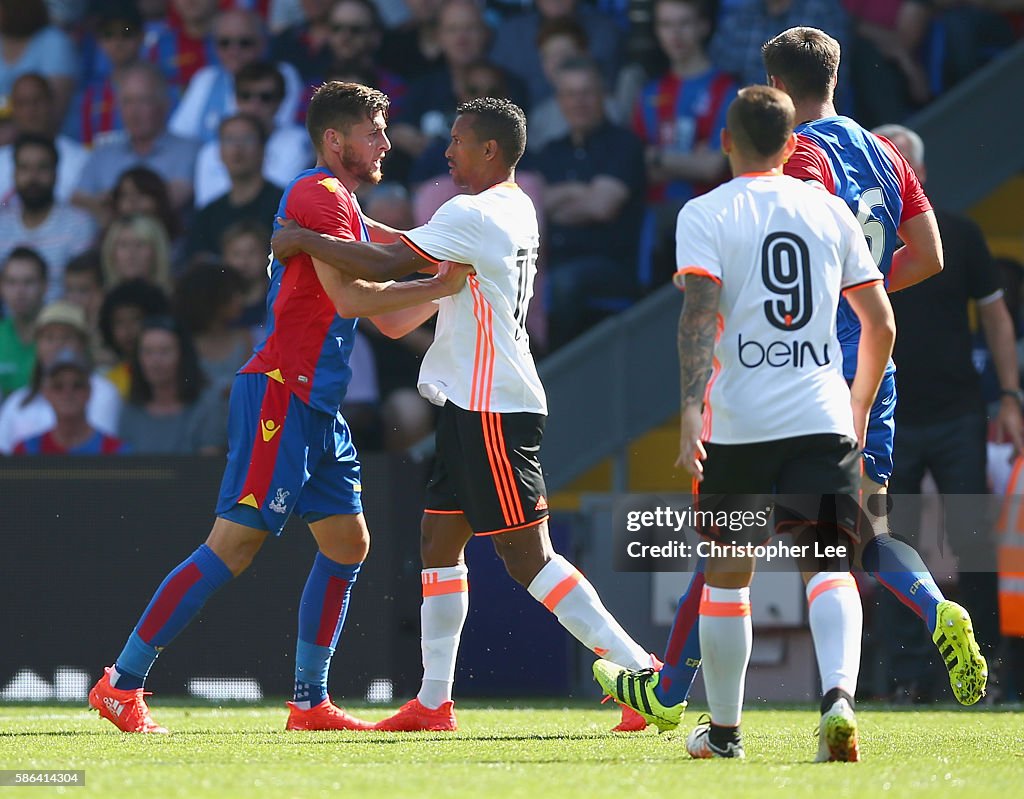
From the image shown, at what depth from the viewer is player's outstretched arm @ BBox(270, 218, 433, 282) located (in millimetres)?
5664

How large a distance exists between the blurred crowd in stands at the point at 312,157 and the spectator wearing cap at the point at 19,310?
0.01 m

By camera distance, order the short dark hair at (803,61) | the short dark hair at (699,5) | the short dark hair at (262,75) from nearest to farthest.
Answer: the short dark hair at (803,61)
the short dark hair at (699,5)
the short dark hair at (262,75)

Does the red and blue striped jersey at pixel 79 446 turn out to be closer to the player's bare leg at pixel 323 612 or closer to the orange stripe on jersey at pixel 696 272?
the player's bare leg at pixel 323 612

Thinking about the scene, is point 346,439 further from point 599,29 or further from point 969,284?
point 599,29

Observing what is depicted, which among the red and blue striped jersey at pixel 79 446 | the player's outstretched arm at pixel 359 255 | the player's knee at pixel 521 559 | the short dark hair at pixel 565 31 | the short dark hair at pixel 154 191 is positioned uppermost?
the short dark hair at pixel 565 31

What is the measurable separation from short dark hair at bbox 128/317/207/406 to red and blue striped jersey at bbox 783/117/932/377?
546 cm

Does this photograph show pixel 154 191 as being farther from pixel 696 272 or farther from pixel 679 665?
pixel 696 272

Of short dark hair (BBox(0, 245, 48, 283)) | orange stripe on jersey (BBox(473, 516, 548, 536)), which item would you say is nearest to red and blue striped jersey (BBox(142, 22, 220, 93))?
short dark hair (BBox(0, 245, 48, 283))

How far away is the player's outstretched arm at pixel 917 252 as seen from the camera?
19.2 ft

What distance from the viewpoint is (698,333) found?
4559 mm

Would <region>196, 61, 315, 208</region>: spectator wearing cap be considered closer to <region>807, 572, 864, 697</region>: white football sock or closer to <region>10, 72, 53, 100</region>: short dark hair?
<region>10, 72, 53, 100</region>: short dark hair

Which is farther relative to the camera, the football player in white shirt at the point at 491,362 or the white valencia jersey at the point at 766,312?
the football player in white shirt at the point at 491,362

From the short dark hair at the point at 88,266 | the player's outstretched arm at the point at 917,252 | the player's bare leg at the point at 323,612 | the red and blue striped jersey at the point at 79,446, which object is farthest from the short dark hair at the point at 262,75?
the player's outstretched arm at the point at 917,252

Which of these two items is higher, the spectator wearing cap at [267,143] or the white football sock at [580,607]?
the spectator wearing cap at [267,143]
